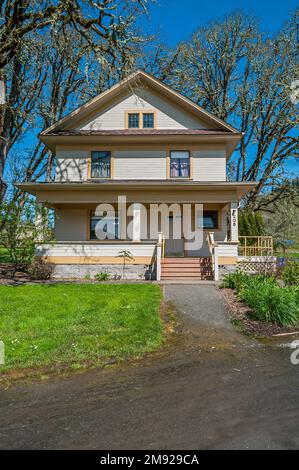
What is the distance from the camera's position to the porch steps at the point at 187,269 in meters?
14.3

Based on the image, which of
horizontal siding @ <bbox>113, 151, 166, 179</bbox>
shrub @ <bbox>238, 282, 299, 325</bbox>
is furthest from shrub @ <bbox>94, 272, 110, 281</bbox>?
shrub @ <bbox>238, 282, 299, 325</bbox>

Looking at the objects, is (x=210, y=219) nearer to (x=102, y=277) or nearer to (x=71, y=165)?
(x=102, y=277)

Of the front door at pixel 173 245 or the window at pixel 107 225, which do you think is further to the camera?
the front door at pixel 173 245

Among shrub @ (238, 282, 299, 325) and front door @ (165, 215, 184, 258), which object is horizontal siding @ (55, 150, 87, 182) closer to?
front door @ (165, 215, 184, 258)

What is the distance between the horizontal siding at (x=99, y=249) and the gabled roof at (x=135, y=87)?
21.2 ft

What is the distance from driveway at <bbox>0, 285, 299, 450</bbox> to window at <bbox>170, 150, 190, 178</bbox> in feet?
40.5

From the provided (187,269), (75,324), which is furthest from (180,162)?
(75,324)

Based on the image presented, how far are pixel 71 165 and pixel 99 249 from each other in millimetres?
5393

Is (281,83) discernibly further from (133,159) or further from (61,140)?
(61,140)

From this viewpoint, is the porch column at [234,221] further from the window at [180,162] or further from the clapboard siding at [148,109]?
the clapboard siding at [148,109]

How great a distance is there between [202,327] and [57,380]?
3920 mm

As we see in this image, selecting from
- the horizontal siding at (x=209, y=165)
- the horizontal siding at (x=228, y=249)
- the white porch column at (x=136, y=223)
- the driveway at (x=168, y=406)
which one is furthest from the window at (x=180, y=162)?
the driveway at (x=168, y=406)

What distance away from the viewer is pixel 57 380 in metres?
5.14

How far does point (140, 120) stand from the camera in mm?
18047
